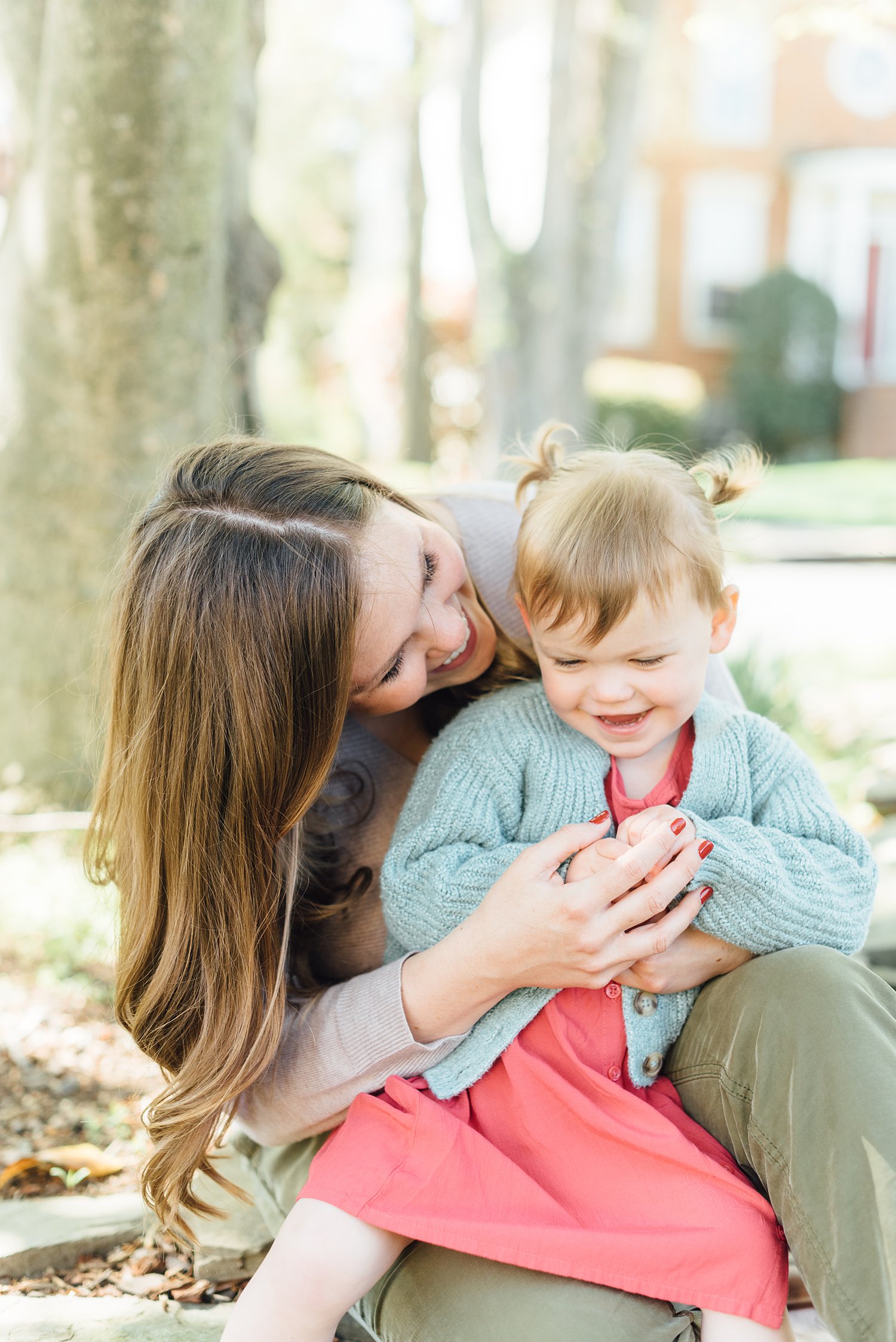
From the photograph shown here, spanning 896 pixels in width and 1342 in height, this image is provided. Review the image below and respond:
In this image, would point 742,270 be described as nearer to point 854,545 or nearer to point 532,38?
→ point 532,38

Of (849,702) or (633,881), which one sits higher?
(633,881)

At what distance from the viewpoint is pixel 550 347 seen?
848 centimetres

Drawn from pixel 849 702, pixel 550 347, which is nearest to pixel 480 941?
pixel 849 702

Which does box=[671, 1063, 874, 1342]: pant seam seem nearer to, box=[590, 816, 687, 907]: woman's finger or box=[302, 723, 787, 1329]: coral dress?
box=[302, 723, 787, 1329]: coral dress

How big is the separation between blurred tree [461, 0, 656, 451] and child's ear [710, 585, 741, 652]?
6477 mm

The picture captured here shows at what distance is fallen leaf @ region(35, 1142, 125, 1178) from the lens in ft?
7.83

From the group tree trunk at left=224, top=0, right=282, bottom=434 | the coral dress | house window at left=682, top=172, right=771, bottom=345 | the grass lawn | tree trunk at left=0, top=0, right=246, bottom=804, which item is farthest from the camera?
house window at left=682, top=172, right=771, bottom=345

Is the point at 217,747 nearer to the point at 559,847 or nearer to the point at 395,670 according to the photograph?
the point at 395,670

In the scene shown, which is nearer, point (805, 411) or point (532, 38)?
point (532, 38)

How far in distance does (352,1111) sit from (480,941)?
35cm

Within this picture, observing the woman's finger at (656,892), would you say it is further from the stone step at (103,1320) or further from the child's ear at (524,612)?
the stone step at (103,1320)

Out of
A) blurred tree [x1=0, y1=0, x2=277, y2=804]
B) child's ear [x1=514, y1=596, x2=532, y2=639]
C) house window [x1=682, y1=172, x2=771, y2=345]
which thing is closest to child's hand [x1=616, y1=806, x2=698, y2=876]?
child's ear [x1=514, y1=596, x2=532, y2=639]

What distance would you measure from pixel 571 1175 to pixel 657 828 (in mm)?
536

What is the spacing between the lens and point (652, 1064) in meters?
1.90
